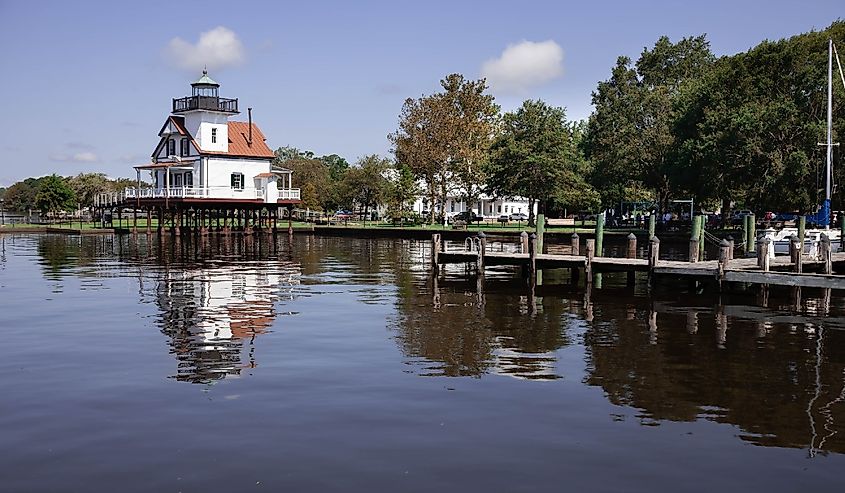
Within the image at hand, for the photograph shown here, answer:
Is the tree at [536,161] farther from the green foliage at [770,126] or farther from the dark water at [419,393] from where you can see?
the dark water at [419,393]

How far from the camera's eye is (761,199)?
6488 cm

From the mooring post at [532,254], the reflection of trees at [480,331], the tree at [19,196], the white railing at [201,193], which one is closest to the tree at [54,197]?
the tree at [19,196]

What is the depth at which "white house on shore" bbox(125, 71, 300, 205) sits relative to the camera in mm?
81250

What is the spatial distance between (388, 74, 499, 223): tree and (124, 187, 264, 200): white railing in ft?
60.0

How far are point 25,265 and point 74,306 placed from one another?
64.5 ft

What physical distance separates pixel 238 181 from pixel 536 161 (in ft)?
97.5

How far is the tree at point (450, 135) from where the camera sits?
3529 inches

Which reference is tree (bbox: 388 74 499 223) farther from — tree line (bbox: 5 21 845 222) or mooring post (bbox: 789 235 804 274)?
mooring post (bbox: 789 235 804 274)

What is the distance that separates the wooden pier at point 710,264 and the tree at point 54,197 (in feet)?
343

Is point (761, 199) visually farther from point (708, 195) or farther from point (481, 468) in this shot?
point (481, 468)

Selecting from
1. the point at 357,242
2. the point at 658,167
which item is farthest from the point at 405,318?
the point at 658,167

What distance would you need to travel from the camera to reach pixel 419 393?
15305 millimetres

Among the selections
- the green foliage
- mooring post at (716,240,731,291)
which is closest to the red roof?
the green foliage

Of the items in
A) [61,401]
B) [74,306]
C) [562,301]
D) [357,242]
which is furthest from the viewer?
[357,242]
